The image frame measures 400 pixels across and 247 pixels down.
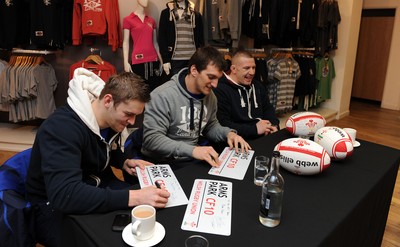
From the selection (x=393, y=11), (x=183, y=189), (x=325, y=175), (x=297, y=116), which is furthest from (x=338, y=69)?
(x=183, y=189)

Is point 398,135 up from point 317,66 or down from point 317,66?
down

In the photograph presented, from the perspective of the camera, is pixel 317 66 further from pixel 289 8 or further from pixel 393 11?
pixel 393 11

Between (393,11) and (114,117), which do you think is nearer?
(114,117)

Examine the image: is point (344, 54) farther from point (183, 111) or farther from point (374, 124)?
point (183, 111)

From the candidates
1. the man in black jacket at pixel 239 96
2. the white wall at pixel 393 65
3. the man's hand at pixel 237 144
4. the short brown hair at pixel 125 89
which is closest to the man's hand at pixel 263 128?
the man in black jacket at pixel 239 96

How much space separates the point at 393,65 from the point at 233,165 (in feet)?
19.2

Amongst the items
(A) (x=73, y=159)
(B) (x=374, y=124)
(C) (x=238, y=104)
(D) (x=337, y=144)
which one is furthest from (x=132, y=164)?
(B) (x=374, y=124)

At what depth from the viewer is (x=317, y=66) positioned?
472 cm

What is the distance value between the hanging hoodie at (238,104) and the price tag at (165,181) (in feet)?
3.15

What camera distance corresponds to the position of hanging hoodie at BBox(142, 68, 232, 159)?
5.14 feet

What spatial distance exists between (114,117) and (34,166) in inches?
13.5

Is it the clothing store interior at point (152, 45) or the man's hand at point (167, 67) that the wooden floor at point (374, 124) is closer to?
the clothing store interior at point (152, 45)

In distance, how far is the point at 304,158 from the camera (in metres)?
1.21

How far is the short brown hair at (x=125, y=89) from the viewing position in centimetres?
112
